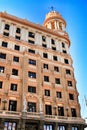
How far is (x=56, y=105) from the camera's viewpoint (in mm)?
28891

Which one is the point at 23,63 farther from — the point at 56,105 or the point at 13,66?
the point at 56,105

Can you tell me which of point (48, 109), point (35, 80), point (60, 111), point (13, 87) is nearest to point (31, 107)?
point (48, 109)

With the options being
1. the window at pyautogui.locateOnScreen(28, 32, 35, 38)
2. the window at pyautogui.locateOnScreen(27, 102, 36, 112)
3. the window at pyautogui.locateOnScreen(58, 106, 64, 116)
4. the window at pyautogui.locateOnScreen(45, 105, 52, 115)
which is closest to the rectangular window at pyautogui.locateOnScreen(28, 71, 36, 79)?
the window at pyautogui.locateOnScreen(27, 102, 36, 112)

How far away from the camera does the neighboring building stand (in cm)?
2544

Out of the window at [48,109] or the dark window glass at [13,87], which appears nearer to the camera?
the dark window glass at [13,87]

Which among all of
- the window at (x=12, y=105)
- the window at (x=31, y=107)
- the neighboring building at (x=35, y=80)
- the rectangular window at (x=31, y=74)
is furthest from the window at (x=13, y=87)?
the window at (x=31, y=107)

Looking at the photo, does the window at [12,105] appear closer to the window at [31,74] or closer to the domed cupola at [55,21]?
the window at [31,74]

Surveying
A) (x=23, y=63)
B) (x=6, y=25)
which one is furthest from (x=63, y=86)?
(x=6, y=25)

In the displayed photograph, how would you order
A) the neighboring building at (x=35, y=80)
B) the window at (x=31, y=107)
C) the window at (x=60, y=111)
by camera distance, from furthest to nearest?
the window at (x=60, y=111) → the window at (x=31, y=107) → the neighboring building at (x=35, y=80)

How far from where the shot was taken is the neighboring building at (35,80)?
25.4 metres

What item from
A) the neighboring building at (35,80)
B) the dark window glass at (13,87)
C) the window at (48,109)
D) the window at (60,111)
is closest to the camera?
the neighboring building at (35,80)

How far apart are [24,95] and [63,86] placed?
349 inches

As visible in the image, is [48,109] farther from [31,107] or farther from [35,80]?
[35,80]

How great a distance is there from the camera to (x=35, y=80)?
29594 millimetres
